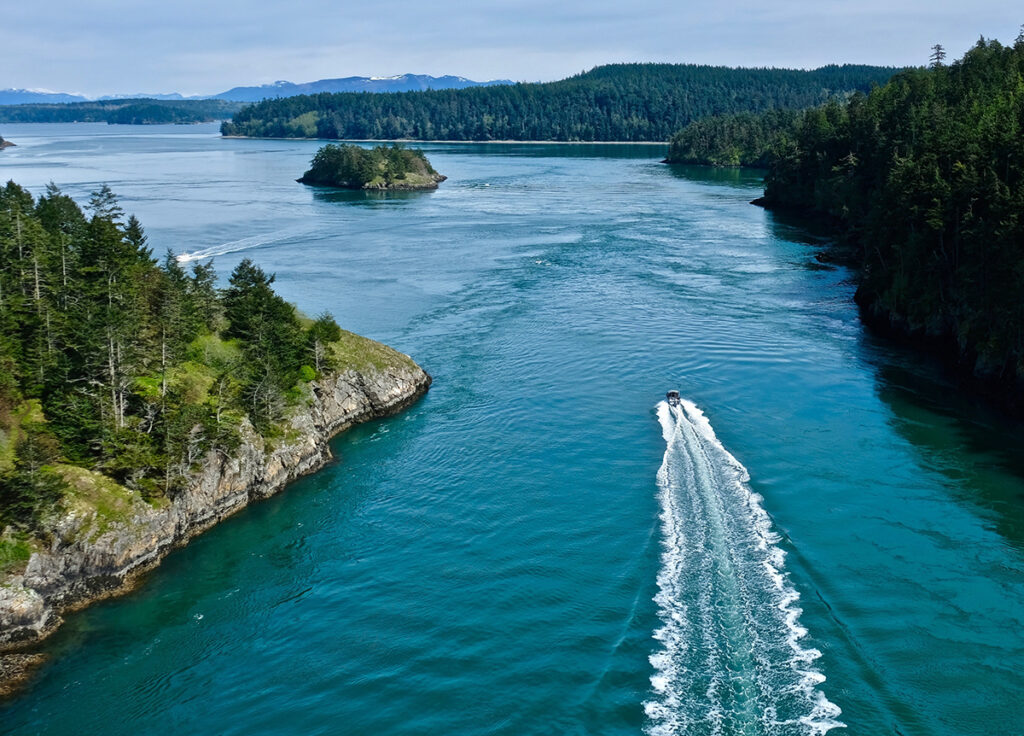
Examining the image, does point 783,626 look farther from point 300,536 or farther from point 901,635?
point 300,536

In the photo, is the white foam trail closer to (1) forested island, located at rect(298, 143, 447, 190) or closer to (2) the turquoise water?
(2) the turquoise water

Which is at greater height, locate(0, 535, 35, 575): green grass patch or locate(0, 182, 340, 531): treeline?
locate(0, 182, 340, 531): treeline

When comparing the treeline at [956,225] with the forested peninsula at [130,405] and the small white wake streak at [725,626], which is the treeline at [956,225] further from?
the forested peninsula at [130,405]

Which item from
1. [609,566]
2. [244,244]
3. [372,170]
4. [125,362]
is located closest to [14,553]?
[125,362]

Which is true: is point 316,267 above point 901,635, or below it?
above

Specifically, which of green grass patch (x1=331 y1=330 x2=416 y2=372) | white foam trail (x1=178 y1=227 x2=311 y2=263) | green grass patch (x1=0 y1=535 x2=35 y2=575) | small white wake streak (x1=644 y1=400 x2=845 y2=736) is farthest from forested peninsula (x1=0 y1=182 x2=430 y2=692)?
white foam trail (x1=178 y1=227 x2=311 y2=263)

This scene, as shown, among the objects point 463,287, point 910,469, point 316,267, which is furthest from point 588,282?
point 910,469

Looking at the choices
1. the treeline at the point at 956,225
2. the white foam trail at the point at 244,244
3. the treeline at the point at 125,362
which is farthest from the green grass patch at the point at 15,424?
the white foam trail at the point at 244,244
